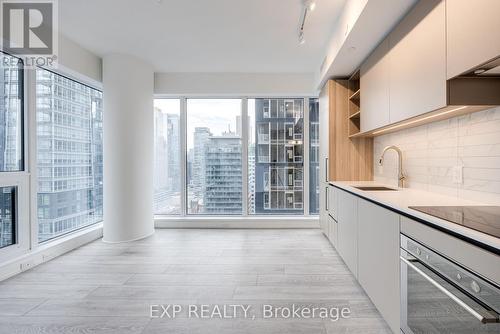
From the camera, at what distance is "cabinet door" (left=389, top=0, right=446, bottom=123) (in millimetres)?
1601

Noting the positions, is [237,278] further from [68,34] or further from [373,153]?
[68,34]

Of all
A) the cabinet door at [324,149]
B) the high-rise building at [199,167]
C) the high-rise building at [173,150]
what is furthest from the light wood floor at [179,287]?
the high-rise building at [173,150]

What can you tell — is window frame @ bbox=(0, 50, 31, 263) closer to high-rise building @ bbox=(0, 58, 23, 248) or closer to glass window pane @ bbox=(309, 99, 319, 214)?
high-rise building @ bbox=(0, 58, 23, 248)

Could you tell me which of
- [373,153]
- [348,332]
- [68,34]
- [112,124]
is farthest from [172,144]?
[348,332]

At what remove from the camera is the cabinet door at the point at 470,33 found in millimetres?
1212

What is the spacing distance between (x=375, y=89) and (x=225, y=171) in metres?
2.94

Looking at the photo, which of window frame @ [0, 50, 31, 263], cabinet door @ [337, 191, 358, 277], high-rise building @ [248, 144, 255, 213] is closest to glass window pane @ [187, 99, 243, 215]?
high-rise building @ [248, 144, 255, 213]

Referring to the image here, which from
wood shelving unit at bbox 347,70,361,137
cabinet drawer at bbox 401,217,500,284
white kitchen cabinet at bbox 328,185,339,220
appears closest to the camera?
cabinet drawer at bbox 401,217,500,284

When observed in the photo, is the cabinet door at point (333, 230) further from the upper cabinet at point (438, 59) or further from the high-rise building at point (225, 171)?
the high-rise building at point (225, 171)

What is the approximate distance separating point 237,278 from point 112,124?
2779 millimetres

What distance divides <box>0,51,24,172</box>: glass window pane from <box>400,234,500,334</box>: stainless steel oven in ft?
12.1

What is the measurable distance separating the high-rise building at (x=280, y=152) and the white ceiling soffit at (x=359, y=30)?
1.47 metres

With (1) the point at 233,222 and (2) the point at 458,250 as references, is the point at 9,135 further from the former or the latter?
(2) the point at 458,250

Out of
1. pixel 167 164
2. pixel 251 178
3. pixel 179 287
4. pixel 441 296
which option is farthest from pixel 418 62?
pixel 167 164
